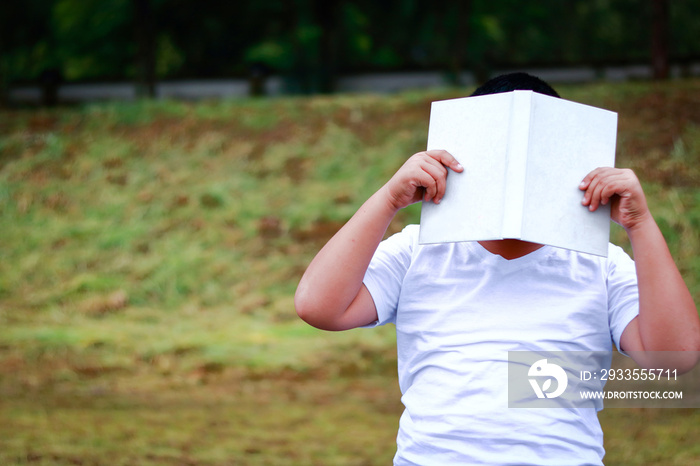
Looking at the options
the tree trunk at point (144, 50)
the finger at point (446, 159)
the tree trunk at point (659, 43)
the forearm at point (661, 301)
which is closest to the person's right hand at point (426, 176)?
the finger at point (446, 159)

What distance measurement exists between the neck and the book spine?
0.42 feet

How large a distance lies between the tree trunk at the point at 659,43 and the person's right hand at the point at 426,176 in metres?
8.24

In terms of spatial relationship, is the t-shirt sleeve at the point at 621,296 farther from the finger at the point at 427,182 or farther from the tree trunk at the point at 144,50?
the tree trunk at the point at 144,50

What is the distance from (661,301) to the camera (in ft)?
3.64

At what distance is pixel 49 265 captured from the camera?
20.4ft

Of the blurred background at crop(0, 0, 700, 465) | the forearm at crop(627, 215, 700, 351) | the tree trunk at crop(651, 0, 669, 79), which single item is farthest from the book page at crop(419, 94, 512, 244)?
the tree trunk at crop(651, 0, 669, 79)

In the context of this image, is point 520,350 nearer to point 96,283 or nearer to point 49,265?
point 96,283

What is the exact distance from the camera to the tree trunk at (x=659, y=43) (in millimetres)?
8125

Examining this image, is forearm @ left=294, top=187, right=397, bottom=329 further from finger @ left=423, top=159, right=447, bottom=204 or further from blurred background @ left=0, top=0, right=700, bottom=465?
blurred background @ left=0, top=0, right=700, bottom=465

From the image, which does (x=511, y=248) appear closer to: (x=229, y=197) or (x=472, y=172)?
(x=472, y=172)

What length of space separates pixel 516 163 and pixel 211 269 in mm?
4965

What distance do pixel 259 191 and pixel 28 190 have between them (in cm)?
276

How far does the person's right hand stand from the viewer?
1125 millimetres

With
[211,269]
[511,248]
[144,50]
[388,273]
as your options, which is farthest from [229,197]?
[511,248]
